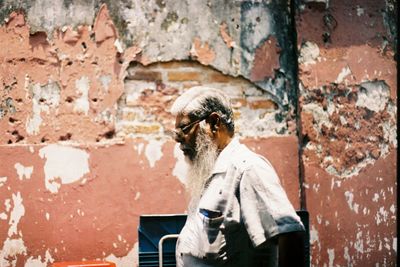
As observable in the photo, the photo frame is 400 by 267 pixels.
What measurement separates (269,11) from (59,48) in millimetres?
1304

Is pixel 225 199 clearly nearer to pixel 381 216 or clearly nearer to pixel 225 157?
pixel 225 157

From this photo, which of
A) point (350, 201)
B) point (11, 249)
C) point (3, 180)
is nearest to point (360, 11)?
point (350, 201)

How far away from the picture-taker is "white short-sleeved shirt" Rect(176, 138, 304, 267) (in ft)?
6.89

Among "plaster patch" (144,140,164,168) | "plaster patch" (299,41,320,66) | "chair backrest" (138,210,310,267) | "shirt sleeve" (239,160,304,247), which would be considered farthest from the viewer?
"plaster patch" (299,41,320,66)

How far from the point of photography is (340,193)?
371 cm

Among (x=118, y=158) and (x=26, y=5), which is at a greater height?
(x=26, y=5)

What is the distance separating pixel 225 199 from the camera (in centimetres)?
223

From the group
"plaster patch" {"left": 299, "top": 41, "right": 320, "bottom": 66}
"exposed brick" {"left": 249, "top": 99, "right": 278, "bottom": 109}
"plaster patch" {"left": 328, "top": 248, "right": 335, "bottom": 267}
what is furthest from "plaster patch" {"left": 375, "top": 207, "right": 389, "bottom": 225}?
"plaster patch" {"left": 299, "top": 41, "right": 320, "bottom": 66}

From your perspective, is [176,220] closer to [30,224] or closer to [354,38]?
[30,224]

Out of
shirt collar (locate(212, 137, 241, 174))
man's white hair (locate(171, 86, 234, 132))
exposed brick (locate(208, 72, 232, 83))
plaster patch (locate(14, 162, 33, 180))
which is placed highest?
exposed brick (locate(208, 72, 232, 83))

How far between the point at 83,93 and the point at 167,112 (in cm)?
51

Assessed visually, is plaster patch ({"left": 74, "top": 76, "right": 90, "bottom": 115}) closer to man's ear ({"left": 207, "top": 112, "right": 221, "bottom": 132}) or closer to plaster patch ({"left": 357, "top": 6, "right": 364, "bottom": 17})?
man's ear ({"left": 207, "top": 112, "right": 221, "bottom": 132})

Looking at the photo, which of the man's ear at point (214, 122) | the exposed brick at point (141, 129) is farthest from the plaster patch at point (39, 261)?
the man's ear at point (214, 122)

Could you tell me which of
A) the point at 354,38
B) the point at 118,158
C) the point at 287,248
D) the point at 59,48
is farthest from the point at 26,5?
the point at 287,248
